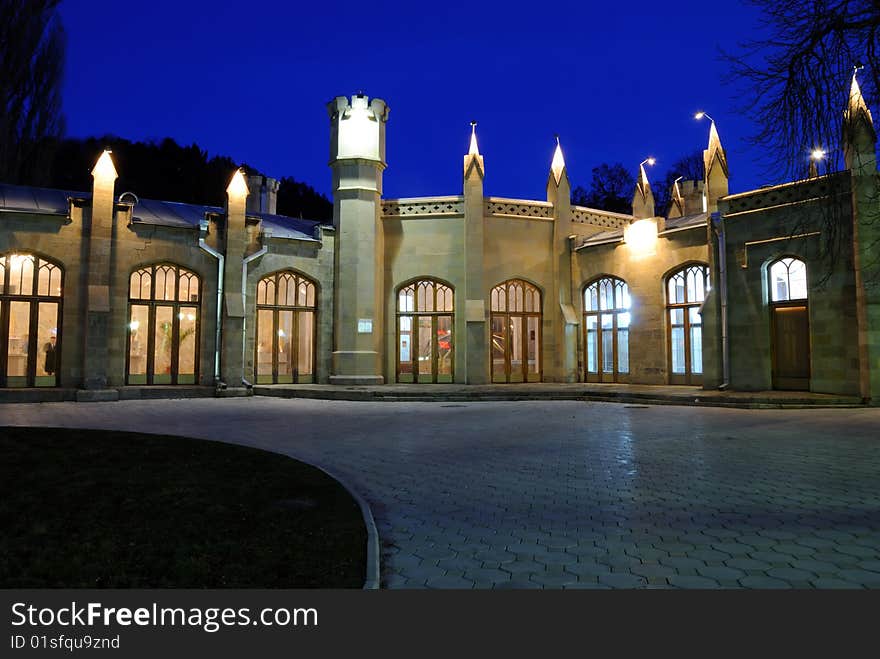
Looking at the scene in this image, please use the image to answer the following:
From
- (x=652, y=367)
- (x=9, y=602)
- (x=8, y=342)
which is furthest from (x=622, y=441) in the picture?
(x=8, y=342)

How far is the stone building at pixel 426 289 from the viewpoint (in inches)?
661

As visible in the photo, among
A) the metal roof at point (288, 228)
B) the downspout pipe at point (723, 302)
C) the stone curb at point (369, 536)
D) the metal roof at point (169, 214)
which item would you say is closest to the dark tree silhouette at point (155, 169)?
the metal roof at point (288, 228)

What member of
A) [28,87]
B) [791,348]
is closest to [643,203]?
[791,348]

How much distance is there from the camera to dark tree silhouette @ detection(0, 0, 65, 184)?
28562 millimetres

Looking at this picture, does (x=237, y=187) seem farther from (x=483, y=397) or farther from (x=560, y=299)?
(x=560, y=299)

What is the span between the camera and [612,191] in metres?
52.8

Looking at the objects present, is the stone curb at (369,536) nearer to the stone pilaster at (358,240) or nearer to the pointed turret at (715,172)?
the stone pilaster at (358,240)

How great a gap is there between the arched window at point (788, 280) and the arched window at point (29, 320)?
828 inches

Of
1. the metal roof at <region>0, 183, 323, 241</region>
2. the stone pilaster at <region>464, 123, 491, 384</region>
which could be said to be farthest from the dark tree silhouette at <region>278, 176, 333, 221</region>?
the stone pilaster at <region>464, 123, 491, 384</region>

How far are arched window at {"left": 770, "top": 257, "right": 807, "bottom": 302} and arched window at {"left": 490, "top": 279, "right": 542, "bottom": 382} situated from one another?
8.41m

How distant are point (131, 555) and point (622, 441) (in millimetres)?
7428

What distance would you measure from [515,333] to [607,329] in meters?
3.49

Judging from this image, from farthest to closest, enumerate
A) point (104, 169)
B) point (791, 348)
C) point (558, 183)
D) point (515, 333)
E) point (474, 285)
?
point (558, 183) < point (515, 333) < point (474, 285) < point (104, 169) < point (791, 348)

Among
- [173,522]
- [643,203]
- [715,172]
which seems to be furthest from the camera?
[643,203]
